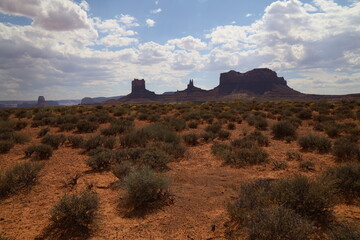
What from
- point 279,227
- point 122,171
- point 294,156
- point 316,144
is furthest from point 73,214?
point 316,144

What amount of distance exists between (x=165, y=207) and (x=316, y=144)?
840cm

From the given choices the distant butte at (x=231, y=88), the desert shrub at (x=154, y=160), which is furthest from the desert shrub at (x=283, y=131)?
the distant butte at (x=231, y=88)

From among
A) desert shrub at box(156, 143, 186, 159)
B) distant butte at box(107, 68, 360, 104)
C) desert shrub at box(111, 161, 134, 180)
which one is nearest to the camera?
desert shrub at box(111, 161, 134, 180)

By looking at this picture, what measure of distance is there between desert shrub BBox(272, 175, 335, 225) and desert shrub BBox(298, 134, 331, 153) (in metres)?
6.55

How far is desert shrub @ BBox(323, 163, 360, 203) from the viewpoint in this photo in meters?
4.70

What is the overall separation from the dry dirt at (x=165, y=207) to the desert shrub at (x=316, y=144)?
0.77 metres

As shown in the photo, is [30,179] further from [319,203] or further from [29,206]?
[319,203]

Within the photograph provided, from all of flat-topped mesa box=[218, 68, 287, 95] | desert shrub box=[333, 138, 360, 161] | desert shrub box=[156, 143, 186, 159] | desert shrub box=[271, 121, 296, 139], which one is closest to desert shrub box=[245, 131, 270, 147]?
desert shrub box=[271, 121, 296, 139]

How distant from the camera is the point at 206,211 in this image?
15.1ft

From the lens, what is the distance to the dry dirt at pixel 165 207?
12.8ft

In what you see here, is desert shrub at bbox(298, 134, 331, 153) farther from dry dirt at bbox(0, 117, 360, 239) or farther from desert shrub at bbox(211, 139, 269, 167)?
desert shrub at bbox(211, 139, 269, 167)

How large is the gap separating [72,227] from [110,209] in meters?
0.94

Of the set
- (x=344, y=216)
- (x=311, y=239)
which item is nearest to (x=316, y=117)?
(x=344, y=216)

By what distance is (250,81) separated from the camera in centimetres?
11806
